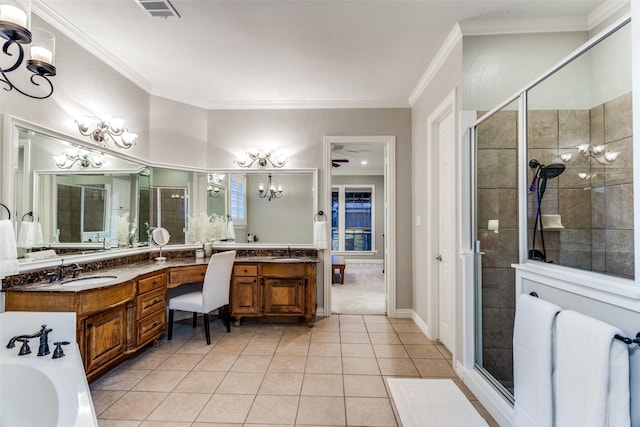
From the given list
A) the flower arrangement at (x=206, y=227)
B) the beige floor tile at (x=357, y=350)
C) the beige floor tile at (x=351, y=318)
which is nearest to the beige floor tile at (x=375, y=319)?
the beige floor tile at (x=351, y=318)

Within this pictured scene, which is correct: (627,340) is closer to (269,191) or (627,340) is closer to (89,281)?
(89,281)

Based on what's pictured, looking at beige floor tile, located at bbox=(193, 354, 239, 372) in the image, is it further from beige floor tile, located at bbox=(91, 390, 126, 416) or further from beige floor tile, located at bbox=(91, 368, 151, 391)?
beige floor tile, located at bbox=(91, 390, 126, 416)

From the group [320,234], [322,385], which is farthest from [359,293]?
[322,385]

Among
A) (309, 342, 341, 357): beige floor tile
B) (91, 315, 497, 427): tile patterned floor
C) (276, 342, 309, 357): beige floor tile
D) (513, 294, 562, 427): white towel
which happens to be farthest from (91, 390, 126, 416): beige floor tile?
(513, 294, 562, 427): white towel

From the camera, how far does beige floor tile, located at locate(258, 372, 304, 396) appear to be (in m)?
2.18

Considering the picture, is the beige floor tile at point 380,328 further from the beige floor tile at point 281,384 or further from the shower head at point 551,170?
the shower head at point 551,170

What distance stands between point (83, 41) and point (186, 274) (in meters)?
2.31

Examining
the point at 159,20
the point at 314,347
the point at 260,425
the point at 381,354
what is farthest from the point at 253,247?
the point at 159,20

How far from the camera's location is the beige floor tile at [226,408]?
1885 mm

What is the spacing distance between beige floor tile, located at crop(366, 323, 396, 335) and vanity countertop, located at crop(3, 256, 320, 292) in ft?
3.30

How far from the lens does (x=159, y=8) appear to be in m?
2.12

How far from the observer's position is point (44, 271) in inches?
87.6

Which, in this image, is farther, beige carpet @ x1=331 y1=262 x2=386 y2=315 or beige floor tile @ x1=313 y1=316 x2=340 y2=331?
beige carpet @ x1=331 y1=262 x2=386 y2=315

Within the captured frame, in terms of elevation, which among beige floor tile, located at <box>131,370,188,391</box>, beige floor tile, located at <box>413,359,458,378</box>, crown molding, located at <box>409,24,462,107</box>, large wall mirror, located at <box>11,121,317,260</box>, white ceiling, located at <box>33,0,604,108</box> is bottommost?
→ beige floor tile, located at <box>413,359,458,378</box>
